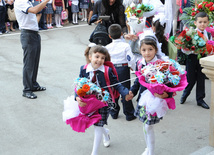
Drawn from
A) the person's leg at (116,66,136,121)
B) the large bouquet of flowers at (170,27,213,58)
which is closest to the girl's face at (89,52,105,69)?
the person's leg at (116,66,136,121)

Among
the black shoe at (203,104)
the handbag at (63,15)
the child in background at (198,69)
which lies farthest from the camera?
the handbag at (63,15)

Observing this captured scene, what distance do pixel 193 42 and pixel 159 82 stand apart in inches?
85.8

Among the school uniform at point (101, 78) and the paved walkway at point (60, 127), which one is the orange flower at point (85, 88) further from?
the paved walkway at point (60, 127)

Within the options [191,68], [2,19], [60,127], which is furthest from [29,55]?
[2,19]

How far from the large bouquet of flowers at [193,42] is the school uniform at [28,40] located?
2.80 m

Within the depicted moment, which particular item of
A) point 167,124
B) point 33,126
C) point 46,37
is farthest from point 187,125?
point 46,37

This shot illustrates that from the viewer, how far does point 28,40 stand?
676 cm

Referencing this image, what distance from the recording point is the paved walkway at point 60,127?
4.89 meters

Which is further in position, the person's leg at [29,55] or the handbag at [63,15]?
the handbag at [63,15]

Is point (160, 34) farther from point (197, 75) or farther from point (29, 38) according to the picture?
point (29, 38)

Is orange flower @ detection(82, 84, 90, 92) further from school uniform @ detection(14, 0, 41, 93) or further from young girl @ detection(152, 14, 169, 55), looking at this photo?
school uniform @ detection(14, 0, 41, 93)

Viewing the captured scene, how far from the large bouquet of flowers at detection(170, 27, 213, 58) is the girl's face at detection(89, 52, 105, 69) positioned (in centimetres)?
199

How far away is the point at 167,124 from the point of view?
5.68m

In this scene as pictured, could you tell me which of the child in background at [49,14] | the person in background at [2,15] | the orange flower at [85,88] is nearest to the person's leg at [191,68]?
the orange flower at [85,88]
